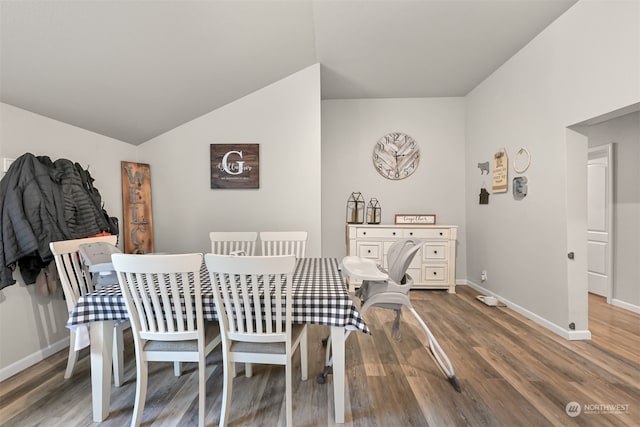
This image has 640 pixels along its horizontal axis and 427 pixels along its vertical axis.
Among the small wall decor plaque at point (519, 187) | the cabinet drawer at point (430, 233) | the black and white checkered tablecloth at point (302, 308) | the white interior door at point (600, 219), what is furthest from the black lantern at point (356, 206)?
the white interior door at point (600, 219)

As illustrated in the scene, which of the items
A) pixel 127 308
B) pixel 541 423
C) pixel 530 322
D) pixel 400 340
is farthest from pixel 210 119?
pixel 530 322

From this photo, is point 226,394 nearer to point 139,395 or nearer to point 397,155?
point 139,395

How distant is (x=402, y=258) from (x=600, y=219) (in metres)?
3.24

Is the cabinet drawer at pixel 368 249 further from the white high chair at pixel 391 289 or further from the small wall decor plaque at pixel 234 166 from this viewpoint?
the white high chair at pixel 391 289

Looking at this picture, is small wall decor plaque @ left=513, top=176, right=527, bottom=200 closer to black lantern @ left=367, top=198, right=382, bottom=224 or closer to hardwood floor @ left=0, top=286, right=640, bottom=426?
hardwood floor @ left=0, top=286, right=640, bottom=426

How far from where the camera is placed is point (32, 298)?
7.15 feet

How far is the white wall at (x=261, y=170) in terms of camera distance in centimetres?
334

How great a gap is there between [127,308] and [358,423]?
1322 mm

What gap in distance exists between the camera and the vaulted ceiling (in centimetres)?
186

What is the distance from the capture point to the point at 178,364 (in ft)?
6.55

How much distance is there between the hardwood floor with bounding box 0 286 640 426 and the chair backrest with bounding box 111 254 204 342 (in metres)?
0.52

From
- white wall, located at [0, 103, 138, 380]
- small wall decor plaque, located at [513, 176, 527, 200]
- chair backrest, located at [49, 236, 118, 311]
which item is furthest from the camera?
small wall decor plaque, located at [513, 176, 527, 200]

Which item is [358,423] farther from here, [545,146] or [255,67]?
[255,67]

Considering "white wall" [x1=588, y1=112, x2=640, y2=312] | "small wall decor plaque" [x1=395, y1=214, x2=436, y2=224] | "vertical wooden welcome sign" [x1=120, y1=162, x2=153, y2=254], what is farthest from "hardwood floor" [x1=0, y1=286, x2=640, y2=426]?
"small wall decor plaque" [x1=395, y1=214, x2=436, y2=224]
